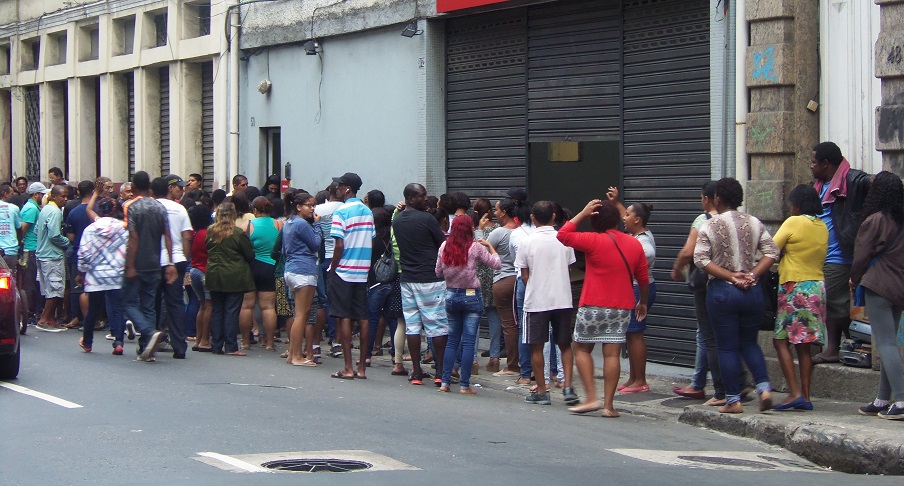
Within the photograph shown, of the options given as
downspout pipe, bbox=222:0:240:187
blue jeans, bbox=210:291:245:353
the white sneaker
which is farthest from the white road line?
downspout pipe, bbox=222:0:240:187

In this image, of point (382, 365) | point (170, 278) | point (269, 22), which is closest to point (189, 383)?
point (170, 278)

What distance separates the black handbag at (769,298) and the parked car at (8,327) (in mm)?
6389

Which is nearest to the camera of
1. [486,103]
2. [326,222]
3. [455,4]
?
[326,222]

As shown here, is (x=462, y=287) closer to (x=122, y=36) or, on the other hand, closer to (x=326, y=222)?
(x=326, y=222)

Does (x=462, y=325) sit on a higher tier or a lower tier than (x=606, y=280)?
lower

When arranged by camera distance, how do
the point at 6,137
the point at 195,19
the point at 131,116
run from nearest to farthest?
the point at 195,19 < the point at 131,116 < the point at 6,137

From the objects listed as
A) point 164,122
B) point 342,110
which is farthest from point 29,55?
point 342,110

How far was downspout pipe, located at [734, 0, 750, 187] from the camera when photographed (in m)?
12.0

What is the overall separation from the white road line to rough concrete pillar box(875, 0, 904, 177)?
248 inches

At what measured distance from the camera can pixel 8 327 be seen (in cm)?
1064

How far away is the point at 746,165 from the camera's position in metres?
12.0

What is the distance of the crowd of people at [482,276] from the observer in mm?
9617

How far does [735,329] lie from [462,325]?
275 cm

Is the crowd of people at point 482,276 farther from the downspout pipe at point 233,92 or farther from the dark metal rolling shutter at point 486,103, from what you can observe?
the downspout pipe at point 233,92
